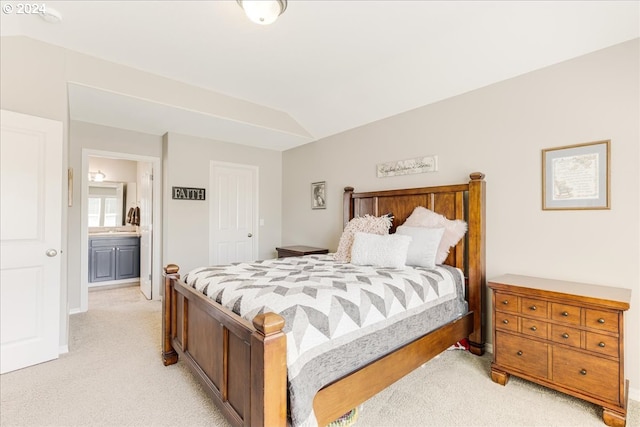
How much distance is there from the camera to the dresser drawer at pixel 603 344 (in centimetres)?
173

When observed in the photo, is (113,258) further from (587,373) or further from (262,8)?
(587,373)

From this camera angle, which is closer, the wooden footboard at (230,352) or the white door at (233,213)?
the wooden footboard at (230,352)

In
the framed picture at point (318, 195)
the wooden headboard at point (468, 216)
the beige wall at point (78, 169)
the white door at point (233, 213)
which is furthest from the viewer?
the white door at point (233, 213)

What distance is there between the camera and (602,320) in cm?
177

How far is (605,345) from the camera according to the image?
1.76 metres

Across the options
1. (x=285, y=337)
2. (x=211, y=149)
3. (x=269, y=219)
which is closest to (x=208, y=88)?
(x=211, y=149)

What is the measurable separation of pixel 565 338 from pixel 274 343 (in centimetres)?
190

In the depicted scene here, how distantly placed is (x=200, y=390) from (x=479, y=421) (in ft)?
5.97

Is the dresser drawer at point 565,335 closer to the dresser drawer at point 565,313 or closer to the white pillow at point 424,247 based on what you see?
the dresser drawer at point 565,313

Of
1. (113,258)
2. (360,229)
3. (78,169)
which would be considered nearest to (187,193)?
(78,169)

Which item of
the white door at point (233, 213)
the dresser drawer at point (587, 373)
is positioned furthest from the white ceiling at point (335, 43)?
the dresser drawer at point (587, 373)

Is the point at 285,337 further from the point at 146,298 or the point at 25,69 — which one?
the point at 146,298

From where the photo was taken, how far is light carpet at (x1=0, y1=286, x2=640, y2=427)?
1.79 metres

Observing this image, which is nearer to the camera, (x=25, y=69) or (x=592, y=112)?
(x=592, y=112)
